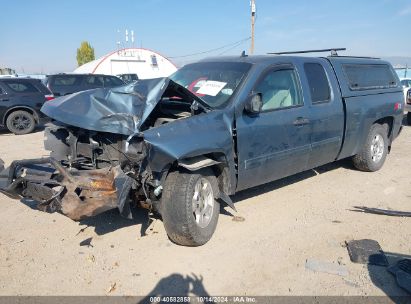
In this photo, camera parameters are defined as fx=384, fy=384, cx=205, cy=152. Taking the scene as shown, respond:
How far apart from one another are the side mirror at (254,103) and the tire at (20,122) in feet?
29.6

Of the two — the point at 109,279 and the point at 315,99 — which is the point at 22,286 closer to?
the point at 109,279

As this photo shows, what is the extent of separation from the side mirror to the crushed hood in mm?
887

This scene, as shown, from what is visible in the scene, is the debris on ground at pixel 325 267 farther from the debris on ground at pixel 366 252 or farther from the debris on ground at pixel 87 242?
the debris on ground at pixel 87 242

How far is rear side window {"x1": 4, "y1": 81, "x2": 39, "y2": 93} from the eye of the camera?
11.1 meters

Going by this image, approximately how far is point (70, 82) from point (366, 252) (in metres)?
13.3

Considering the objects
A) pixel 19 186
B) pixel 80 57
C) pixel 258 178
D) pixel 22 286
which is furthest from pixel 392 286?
pixel 80 57

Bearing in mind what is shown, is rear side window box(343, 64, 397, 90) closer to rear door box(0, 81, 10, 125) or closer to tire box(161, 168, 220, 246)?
tire box(161, 168, 220, 246)

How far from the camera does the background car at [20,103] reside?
35.9ft

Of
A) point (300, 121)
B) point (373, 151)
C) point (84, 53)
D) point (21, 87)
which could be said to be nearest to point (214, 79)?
point (300, 121)

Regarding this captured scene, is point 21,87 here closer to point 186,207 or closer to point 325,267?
point 186,207


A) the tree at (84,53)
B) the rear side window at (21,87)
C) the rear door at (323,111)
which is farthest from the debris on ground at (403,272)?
the tree at (84,53)

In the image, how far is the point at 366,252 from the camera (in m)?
3.80

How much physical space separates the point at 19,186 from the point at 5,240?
0.68m

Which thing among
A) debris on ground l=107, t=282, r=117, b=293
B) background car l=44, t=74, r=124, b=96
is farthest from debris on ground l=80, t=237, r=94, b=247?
background car l=44, t=74, r=124, b=96
